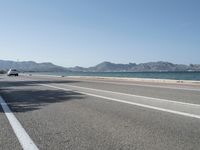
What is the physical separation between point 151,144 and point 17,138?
2.70m

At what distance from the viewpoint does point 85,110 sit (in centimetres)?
1183

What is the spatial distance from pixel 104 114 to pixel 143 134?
11.0 ft

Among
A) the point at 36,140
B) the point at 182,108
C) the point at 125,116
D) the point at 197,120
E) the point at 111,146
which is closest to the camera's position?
the point at 111,146

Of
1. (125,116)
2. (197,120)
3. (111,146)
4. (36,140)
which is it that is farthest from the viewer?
(125,116)

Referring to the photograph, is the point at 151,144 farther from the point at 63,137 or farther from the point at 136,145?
the point at 63,137

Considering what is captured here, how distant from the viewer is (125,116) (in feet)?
33.2

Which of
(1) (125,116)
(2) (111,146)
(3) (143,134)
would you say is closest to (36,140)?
(2) (111,146)

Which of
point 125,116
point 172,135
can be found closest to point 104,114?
point 125,116

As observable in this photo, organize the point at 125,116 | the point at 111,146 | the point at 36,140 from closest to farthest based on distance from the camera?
1. the point at 111,146
2. the point at 36,140
3. the point at 125,116

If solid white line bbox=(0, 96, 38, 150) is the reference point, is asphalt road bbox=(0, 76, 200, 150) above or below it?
above

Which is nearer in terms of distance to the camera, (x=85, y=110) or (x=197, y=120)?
(x=197, y=120)

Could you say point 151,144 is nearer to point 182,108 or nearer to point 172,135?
point 172,135

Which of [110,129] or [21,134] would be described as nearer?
[21,134]

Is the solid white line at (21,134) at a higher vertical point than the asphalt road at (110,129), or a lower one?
lower
